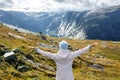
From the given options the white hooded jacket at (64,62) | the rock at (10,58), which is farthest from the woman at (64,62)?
the rock at (10,58)

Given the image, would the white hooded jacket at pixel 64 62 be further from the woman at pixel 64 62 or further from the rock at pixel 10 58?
the rock at pixel 10 58

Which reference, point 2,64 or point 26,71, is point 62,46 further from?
point 26,71

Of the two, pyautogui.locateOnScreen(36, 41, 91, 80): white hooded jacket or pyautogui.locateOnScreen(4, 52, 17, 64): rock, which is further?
pyautogui.locateOnScreen(4, 52, 17, 64): rock

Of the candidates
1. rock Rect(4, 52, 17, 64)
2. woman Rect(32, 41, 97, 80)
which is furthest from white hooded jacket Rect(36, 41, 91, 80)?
rock Rect(4, 52, 17, 64)

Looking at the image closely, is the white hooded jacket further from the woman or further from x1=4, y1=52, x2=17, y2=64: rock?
x1=4, y1=52, x2=17, y2=64: rock

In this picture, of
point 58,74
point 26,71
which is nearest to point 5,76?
point 26,71

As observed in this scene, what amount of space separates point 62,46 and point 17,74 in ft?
83.1

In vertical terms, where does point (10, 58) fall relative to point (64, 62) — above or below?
above

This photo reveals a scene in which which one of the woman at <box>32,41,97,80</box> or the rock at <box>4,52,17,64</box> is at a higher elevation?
the rock at <box>4,52,17,64</box>

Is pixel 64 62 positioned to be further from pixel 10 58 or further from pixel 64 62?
pixel 10 58

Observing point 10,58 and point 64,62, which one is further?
point 10,58

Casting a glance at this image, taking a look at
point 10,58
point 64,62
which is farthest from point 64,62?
point 10,58

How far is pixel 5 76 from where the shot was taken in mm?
38312

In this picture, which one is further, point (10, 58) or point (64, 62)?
point (10, 58)
